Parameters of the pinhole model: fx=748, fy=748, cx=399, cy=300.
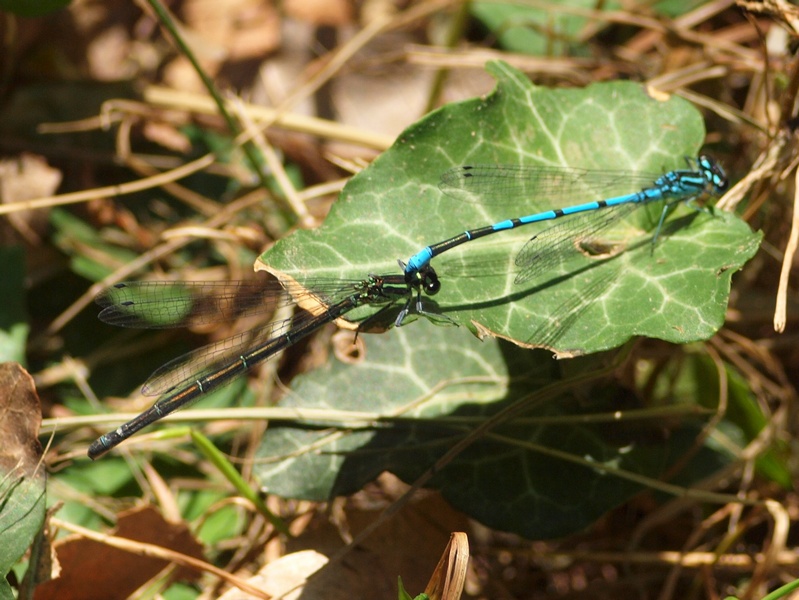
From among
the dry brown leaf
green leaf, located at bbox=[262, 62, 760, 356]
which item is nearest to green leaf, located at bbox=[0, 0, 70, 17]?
green leaf, located at bbox=[262, 62, 760, 356]

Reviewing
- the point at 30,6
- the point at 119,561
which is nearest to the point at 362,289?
the point at 119,561

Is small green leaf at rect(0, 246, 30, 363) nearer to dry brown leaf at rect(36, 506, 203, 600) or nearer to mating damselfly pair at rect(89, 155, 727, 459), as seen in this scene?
mating damselfly pair at rect(89, 155, 727, 459)

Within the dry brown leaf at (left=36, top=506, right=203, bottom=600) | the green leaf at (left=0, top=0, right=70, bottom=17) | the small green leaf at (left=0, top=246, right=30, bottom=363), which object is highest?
the green leaf at (left=0, top=0, right=70, bottom=17)

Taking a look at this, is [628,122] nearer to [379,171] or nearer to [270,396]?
[379,171]

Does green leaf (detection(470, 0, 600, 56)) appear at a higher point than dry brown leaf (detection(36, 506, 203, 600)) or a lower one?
higher

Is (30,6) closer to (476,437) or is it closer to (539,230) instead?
(539,230)

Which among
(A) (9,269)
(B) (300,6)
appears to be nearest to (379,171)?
(A) (9,269)
